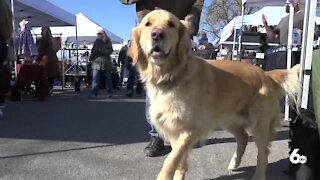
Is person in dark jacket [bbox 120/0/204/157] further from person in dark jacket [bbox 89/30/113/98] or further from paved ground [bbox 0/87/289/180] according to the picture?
person in dark jacket [bbox 89/30/113/98]

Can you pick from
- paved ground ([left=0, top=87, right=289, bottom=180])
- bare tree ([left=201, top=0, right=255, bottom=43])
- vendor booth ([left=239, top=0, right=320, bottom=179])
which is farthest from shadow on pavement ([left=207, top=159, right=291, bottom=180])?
bare tree ([left=201, top=0, right=255, bottom=43])

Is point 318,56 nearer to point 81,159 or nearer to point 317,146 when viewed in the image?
point 317,146

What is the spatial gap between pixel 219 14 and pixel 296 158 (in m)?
40.7

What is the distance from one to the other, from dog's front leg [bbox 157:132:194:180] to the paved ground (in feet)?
2.07

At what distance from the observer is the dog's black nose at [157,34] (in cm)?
319

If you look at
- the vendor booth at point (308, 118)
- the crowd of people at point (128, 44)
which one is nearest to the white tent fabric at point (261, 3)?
the crowd of people at point (128, 44)

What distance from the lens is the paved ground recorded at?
4023 millimetres

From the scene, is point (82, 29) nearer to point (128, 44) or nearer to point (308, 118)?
point (128, 44)

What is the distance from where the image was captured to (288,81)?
405cm

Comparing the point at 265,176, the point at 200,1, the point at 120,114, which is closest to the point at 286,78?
the point at 265,176

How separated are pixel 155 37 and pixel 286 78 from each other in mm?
1548

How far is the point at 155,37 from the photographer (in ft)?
10.5

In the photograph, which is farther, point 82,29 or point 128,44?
point 82,29

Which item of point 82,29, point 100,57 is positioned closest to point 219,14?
point 82,29
